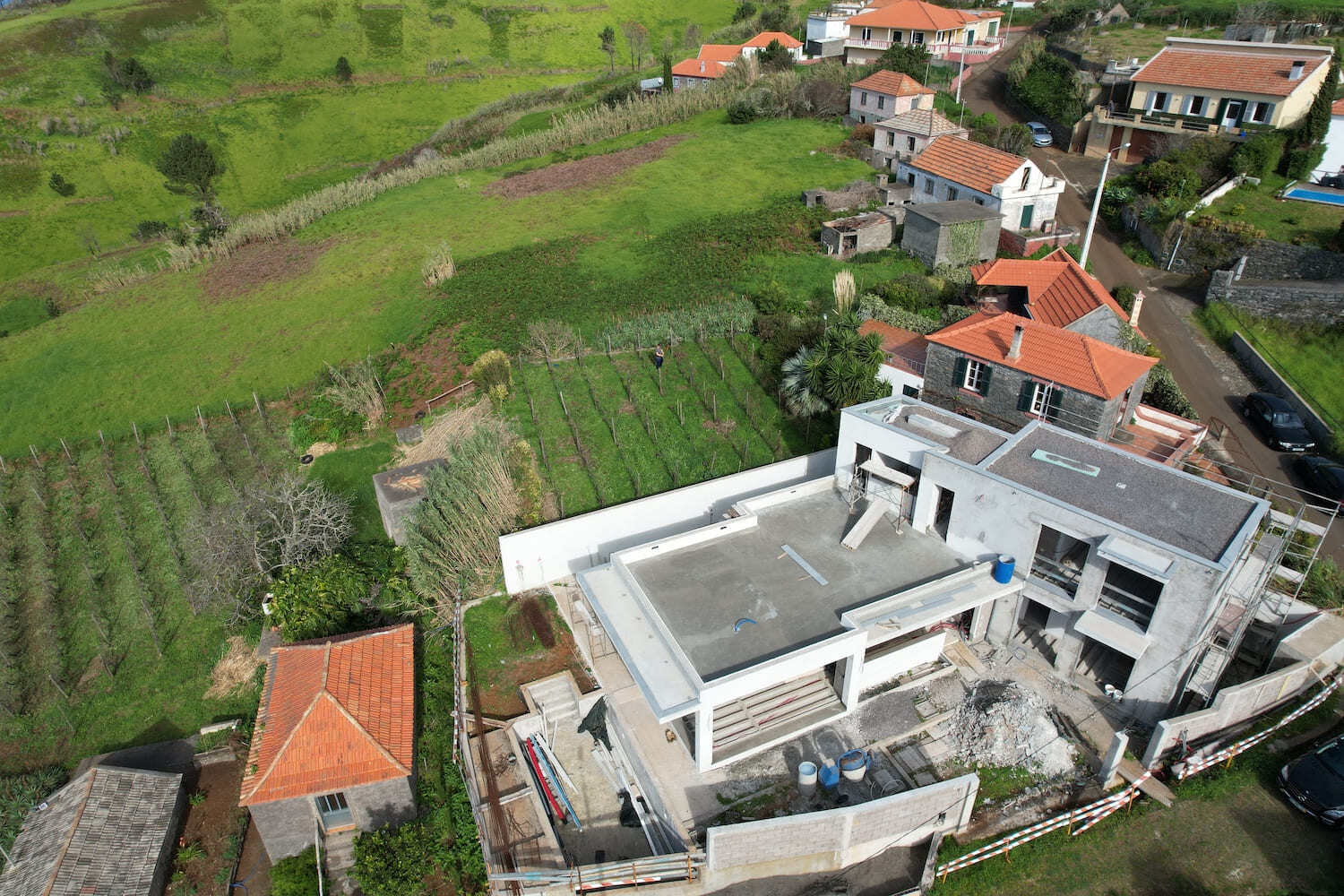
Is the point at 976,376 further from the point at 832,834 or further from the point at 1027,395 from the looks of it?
the point at 832,834

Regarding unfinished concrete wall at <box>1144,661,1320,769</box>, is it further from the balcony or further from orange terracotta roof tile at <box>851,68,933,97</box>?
orange terracotta roof tile at <box>851,68,933,97</box>

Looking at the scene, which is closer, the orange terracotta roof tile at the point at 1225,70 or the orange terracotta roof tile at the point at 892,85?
the orange terracotta roof tile at the point at 1225,70

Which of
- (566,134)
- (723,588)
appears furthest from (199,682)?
(566,134)

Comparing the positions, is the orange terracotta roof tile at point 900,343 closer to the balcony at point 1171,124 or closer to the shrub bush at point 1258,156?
the shrub bush at point 1258,156

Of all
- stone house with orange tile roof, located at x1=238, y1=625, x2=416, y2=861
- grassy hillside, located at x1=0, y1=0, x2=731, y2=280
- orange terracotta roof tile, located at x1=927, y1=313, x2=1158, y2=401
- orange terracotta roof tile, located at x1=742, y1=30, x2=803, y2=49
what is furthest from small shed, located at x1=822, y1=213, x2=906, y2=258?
grassy hillside, located at x1=0, y1=0, x2=731, y2=280

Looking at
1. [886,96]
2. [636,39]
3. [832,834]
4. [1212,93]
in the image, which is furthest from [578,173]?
[832,834]

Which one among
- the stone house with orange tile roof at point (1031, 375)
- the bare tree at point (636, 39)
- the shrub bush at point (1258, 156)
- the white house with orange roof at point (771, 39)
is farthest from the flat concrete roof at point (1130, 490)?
the bare tree at point (636, 39)
